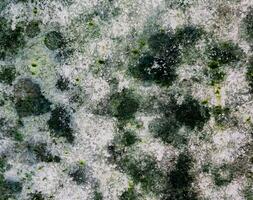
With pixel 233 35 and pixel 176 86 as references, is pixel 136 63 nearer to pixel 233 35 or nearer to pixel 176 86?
pixel 176 86

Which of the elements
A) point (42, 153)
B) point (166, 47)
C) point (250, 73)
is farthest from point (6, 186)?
point (250, 73)

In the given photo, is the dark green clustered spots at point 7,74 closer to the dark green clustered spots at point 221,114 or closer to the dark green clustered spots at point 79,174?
the dark green clustered spots at point 79,174

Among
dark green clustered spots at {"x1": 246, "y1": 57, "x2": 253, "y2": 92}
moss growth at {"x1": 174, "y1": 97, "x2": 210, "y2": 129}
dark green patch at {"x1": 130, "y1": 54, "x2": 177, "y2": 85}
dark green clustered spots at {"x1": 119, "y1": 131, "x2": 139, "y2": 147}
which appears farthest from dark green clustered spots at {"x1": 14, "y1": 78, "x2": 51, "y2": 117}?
dark green clustered spots at {"x1": 246, "y1": 57, "x2": 253, "y2": 92}

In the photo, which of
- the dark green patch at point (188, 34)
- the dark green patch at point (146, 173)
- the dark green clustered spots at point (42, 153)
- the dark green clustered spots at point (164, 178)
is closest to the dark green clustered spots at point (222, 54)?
the dark green patch at point (188, 34)

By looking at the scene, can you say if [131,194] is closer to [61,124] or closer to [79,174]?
[79,174]

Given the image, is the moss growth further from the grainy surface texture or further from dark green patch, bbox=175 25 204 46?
dark green patch, bbox=175 25 204 46
